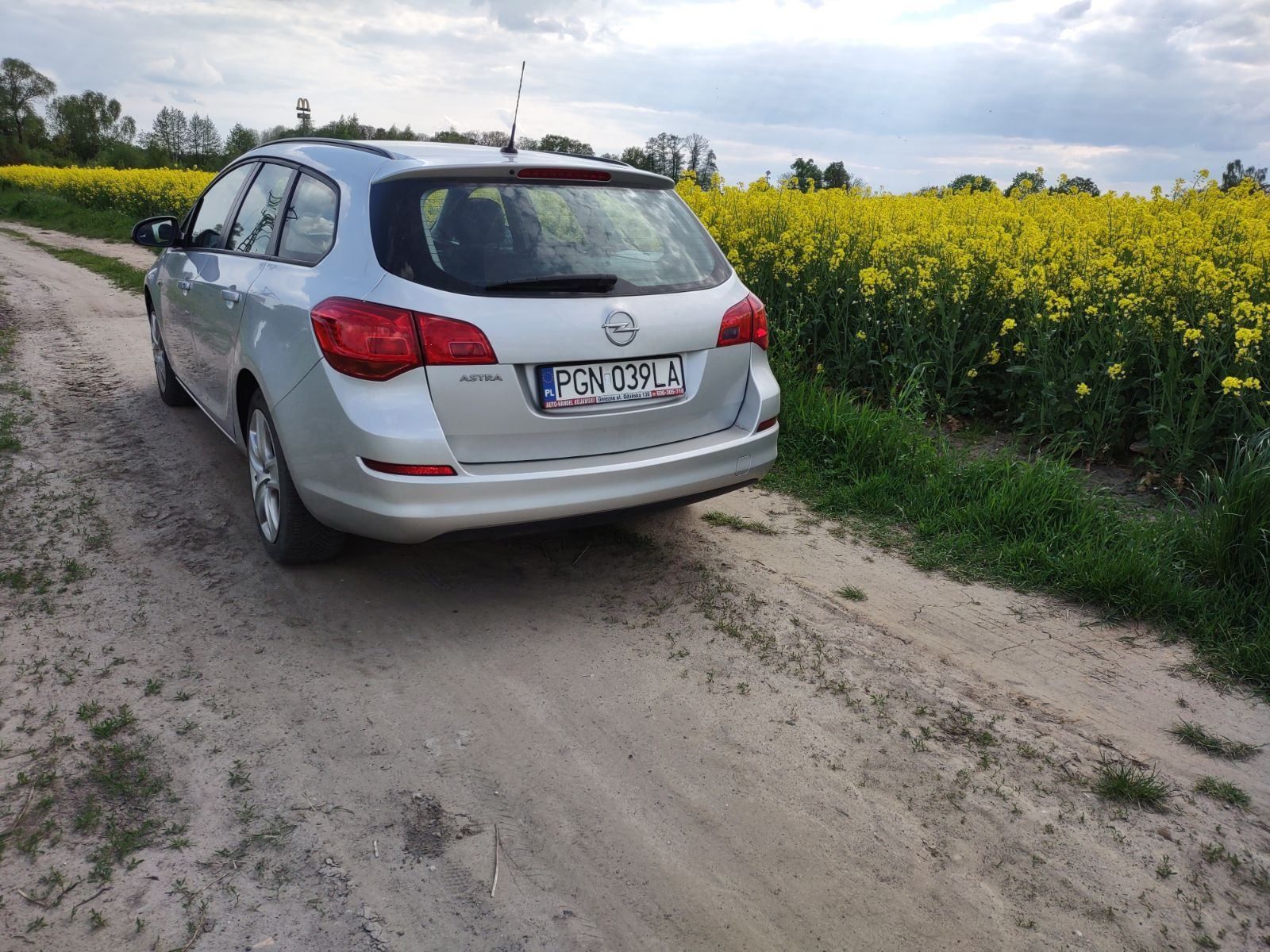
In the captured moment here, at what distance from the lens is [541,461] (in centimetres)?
340

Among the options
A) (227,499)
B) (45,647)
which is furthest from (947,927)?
(227,499)

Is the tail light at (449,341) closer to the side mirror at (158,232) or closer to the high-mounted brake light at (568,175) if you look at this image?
the high-mounted brake light at (568,175)

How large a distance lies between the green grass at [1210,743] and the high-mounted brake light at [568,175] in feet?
9.61

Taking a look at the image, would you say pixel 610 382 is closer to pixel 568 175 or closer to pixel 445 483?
pixel 445 483

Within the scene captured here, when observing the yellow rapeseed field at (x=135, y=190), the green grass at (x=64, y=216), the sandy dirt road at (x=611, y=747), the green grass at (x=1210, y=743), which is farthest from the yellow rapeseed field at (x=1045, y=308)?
the yellow rapeseed field at (x=135, y=190)

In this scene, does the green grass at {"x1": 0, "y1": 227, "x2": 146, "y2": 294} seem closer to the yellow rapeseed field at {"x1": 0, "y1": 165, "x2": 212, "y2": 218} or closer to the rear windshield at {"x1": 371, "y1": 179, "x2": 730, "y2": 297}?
the yellow rapeseed field at {"x1": 0, "y1": 165, "x2": 212, "y2": 218}

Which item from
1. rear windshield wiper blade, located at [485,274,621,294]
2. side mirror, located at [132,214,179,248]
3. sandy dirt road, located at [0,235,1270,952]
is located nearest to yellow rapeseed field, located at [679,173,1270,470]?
sandy dirt road, located at [0,235,1270,952]

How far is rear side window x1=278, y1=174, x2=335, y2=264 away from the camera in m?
3.67

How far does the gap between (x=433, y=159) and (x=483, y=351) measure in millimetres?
902

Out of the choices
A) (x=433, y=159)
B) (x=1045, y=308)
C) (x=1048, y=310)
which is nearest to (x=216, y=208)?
(x=433, y=159)

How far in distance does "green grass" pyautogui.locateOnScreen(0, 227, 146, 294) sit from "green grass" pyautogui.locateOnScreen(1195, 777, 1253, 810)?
13.0 meters

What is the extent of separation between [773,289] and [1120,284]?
8.05 feet

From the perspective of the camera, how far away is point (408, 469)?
3225 mm

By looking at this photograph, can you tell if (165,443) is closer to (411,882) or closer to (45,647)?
(45,647)
